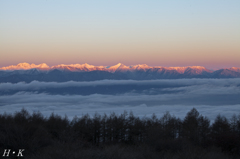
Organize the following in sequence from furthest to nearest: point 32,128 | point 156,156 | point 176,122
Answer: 1. point 176,122
2. point 32,128
3. point 156,156

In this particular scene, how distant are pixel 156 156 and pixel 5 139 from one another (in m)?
13.0

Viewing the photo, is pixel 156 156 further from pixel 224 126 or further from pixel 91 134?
pixel 224 126

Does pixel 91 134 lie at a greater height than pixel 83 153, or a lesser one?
lesser

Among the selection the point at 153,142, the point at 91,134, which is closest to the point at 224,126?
the point at 91,134

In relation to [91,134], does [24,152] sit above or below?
above

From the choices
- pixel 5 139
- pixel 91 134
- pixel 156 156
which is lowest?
pixel 91 134

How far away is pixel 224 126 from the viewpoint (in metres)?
56.7

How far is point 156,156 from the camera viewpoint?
2319 cm

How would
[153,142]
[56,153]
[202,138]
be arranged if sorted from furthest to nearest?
[202,138] < [153,142] < [56,153]

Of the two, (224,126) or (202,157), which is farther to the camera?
(224,126)

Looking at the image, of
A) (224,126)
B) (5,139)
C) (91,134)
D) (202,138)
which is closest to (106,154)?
(5,139)

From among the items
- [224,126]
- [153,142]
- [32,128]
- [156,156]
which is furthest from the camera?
[224,126]

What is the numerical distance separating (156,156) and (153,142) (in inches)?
246

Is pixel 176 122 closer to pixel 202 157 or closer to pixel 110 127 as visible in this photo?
pixel 110 127
